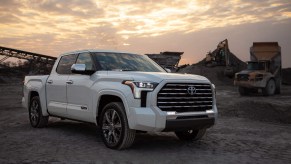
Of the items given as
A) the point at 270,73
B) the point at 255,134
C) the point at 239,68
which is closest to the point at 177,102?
the point at 255,134

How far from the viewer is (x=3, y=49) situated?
39.2 metres

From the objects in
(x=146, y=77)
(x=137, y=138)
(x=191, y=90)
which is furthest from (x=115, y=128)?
(x=191, y=90)

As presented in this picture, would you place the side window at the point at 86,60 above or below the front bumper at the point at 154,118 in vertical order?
above

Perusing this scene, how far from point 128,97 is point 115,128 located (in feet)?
2.59

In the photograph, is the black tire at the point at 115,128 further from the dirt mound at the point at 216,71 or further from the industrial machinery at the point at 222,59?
the dirt mound at the point at 216,71

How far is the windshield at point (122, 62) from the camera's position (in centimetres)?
757

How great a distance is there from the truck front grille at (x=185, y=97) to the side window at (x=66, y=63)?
308 centimetres

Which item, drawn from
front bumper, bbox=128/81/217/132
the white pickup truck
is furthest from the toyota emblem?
front bumper, bbox=128/81/217/132

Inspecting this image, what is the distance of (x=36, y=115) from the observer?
32.2 feet

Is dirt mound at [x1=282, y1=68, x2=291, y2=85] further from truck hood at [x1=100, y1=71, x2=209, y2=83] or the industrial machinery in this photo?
truck hood at [x1=100, y1=71, x2=209, y2=83]

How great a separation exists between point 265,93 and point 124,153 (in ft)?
61.6

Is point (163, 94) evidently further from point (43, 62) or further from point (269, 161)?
point (43, 62)

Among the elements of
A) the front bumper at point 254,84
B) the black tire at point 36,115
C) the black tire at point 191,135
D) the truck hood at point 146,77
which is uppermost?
the truck hood at point 146,77

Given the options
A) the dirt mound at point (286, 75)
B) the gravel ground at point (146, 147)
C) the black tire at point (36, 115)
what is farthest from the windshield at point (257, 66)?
the black tire at point (36, 115)
